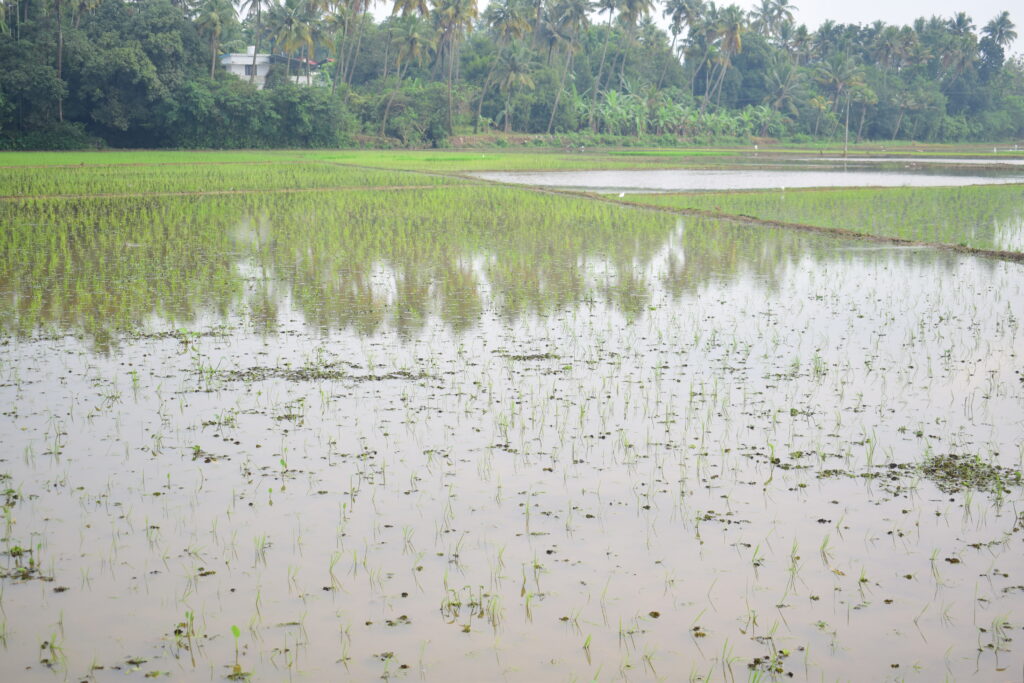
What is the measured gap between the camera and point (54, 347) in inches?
311

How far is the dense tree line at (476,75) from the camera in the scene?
41.5 m

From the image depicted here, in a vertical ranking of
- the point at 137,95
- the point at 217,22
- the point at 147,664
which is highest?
the point at 217,22

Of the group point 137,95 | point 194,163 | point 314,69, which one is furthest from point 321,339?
point 314,69

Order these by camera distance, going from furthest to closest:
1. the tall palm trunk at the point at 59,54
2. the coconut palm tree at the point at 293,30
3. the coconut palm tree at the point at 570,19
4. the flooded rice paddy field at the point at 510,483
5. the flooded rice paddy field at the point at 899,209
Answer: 1. the coconut palm tree at the point at 570,19
2. the coconut palm tree at the point at 293,30
3. the tall palm trunk at the point at 59,54
4. the flooded rice paddy field at the point at 899,209
5. the flooded rice paddy field at the point at 510,483

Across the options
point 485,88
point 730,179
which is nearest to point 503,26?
point 485,88

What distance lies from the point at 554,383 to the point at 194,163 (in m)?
28.9

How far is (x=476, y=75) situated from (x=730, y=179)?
31021 millimetres

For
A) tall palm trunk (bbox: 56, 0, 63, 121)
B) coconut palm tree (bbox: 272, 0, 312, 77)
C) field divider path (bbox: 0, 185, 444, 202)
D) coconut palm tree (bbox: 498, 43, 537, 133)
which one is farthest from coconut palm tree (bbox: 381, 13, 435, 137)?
field divider path (bbox: 0, 185, 444, 202)

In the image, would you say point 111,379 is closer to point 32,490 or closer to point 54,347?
point 54,347

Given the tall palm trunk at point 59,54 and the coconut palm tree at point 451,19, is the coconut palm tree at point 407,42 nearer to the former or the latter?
the coconut palm tree at point 451,19

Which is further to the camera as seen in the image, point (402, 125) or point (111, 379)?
Answer: point (402, 125)

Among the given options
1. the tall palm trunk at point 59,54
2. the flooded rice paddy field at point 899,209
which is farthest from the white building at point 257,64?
the flooded rice paddy field at point 899,209

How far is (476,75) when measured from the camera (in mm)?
58938

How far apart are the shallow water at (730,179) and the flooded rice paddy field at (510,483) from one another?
16794 mm
